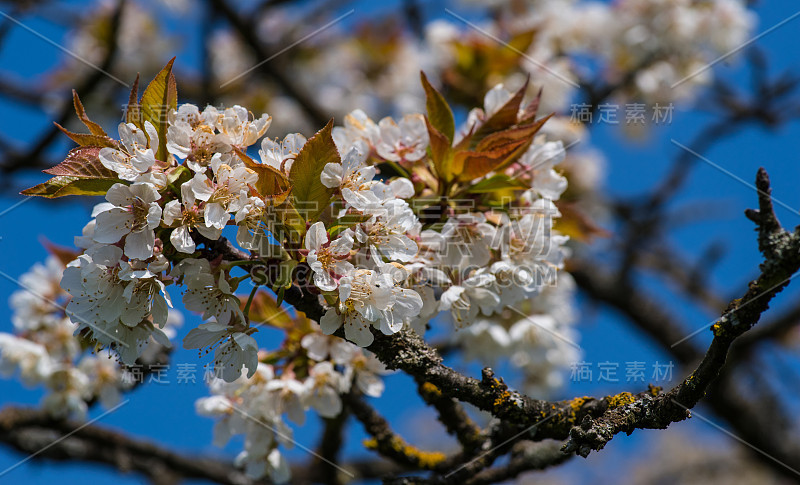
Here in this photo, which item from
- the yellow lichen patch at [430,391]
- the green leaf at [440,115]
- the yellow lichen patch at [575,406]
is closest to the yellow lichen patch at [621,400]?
the yellow lichen patch at [575,406]

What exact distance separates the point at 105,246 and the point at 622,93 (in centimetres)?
473

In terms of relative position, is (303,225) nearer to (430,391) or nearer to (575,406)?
(430,391)

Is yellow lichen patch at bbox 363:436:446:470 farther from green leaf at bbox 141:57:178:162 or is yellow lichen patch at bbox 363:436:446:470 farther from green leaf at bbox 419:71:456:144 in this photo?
green leaf at bbox 141:57:178:162

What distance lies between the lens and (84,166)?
176 centimetres

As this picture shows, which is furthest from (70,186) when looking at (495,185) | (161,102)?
(495,185)

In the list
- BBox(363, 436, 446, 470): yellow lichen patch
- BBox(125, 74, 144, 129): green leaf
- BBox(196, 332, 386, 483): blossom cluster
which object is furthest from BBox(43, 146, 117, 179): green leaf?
BBox(363, 436, 446, 470): yellow lichen patch

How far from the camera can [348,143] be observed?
7.23ft

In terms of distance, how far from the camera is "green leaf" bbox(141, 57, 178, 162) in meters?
1.84

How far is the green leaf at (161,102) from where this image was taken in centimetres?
184

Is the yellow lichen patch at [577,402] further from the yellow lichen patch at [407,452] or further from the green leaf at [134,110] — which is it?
the green leaf at [134,110]

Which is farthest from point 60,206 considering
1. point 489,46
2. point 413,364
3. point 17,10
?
point 413,364

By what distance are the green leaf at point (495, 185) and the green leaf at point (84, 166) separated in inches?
42.7

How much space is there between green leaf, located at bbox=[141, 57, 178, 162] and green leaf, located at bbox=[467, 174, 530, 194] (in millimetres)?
950

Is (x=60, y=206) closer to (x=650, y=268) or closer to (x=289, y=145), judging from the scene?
(x=289, y=145)
